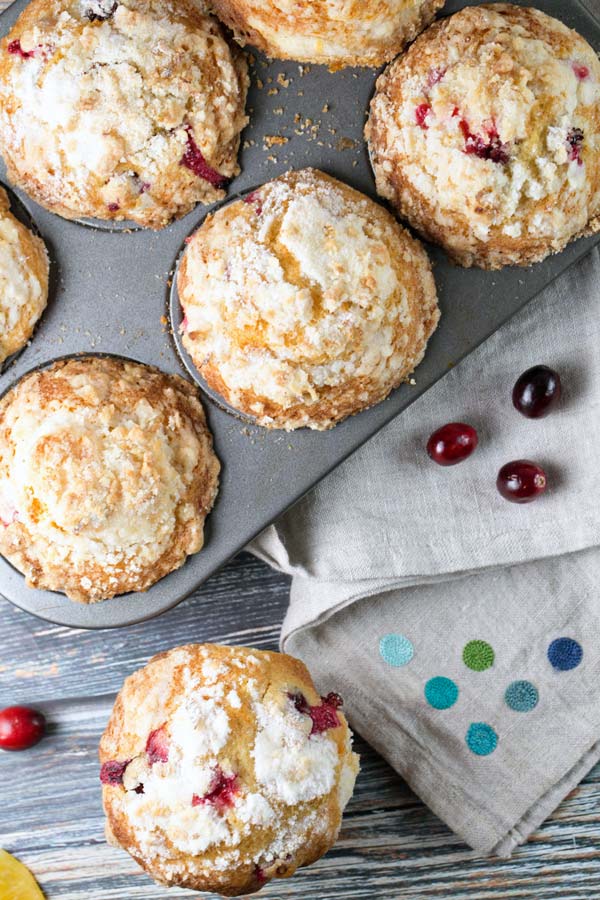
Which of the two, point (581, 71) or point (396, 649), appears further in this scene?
point (396, 649)

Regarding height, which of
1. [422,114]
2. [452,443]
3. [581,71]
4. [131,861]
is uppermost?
[581,71]

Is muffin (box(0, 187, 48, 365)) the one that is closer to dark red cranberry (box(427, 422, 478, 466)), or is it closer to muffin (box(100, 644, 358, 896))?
muffin (box(100, 644, 358, 896))

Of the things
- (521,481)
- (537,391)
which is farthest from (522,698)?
(537,391)

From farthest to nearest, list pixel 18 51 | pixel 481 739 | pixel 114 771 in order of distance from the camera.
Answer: pixel 481 739
pixel 114 771
pixel 18 51

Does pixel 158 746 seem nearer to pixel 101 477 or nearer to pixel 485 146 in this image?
pixel 101 477

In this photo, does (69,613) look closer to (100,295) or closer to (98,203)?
(100,295)

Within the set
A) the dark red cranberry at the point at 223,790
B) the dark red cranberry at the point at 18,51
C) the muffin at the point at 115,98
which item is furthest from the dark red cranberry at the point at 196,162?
the dark red cranberry at the point at 223,790

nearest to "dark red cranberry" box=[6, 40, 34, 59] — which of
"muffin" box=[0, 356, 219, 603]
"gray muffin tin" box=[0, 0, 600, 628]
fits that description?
"gray muffin tin" box=[0, 0, 600, 628]

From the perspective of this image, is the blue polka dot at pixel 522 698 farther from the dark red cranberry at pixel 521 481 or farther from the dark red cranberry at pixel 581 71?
the dark red cranberry at pixel 581 71
